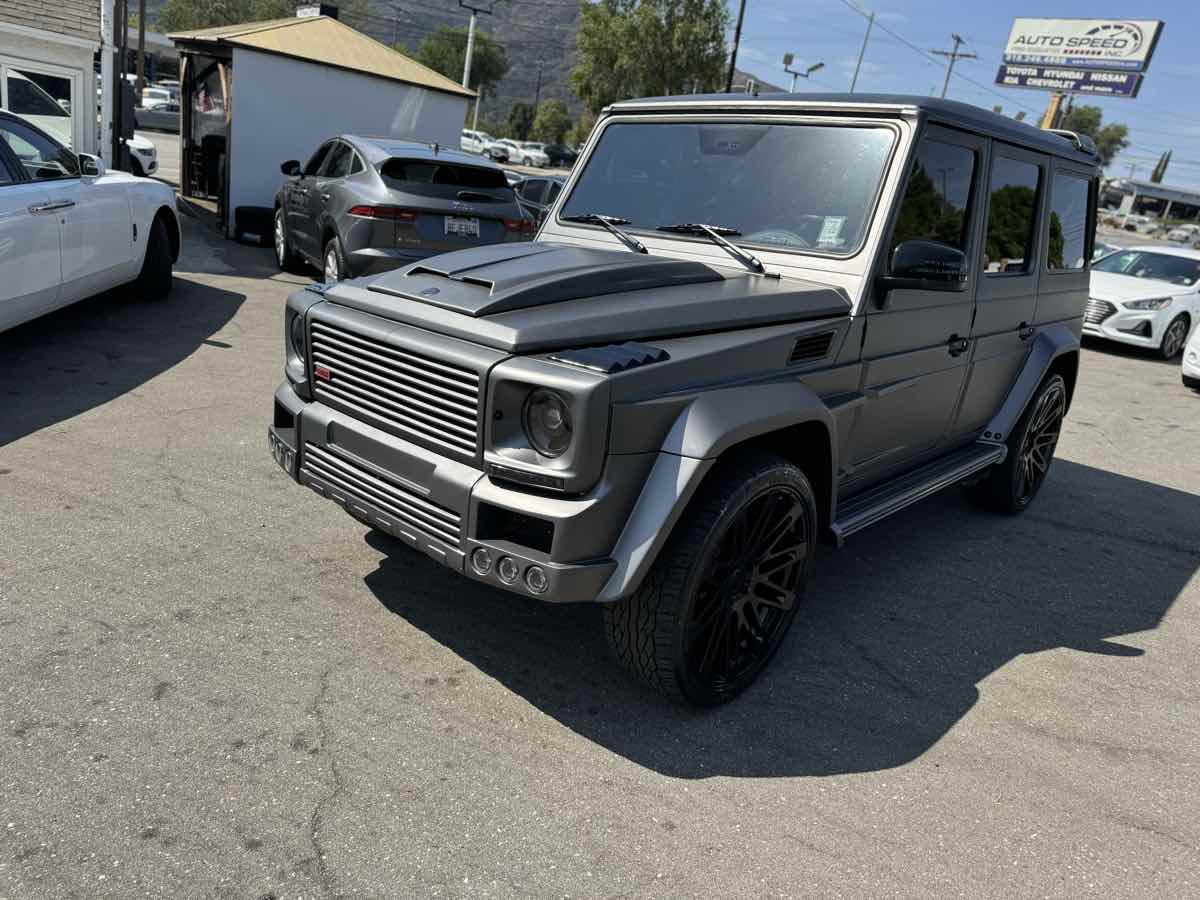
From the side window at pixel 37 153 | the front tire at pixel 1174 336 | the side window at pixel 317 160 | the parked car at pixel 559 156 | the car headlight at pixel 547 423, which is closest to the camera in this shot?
the car headlight at pixel 547 423

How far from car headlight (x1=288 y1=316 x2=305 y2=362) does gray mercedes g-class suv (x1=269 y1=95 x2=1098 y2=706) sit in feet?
0.05

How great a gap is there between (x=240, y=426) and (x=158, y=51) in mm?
60565

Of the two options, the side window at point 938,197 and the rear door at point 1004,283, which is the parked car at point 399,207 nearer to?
the rear door at point 1004,283

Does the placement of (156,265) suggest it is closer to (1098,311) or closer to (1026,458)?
(1026,458)

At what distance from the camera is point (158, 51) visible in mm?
56000

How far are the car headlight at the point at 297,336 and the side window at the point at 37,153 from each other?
12.6 ft

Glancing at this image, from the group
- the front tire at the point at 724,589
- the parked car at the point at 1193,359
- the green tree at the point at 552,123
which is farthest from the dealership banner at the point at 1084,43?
the front tire at the point at 724,589

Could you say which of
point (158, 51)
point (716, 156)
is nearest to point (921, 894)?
point (716, 156)

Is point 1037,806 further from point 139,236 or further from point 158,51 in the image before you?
point 158,51

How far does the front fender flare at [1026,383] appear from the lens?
5000mm

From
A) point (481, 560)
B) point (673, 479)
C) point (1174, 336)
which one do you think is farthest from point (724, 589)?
point (1174, 336)

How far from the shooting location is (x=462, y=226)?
9008 millimetres

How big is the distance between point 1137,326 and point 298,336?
40.8 feet

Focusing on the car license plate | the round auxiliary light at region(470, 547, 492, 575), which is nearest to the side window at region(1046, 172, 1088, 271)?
the round auxiliary light at region(470, 547, 492, 575)
